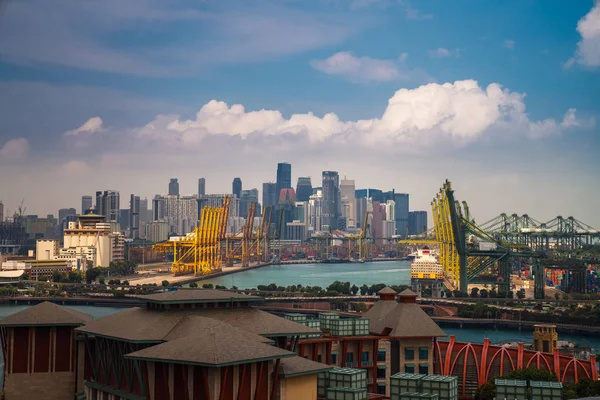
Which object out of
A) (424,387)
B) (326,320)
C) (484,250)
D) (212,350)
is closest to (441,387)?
(424,387)

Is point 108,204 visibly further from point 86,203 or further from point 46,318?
point 46,318

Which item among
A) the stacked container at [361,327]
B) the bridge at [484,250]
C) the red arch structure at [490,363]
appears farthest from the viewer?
the bridge at [484,250]

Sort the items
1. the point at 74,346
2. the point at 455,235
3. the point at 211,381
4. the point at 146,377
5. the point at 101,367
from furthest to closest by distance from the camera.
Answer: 1. the point at 455,235
2. the point at 74,346
3. the point at 101,367
4. the point at 146,377
5. the point at 211,381

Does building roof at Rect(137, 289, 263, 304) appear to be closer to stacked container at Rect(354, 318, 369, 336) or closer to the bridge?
stacked container at Rect(354, 318, 369, 336)

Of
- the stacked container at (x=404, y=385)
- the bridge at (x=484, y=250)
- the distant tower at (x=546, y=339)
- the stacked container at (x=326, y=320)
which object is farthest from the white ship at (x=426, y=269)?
the stacked container at (x=404, y=385)

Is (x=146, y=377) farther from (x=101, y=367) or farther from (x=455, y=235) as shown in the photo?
(x=455, y=235)

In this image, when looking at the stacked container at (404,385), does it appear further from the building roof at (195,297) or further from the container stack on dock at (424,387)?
the building roof at (195,297)

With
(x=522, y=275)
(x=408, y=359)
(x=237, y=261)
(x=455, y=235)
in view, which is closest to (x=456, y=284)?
(x=455, y=235)
